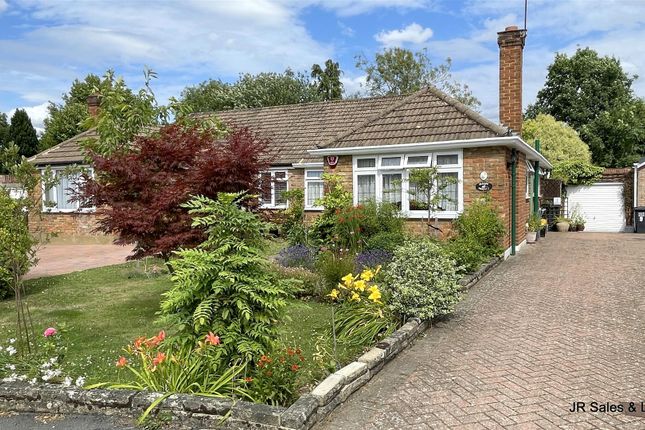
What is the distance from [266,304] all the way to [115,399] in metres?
1.45

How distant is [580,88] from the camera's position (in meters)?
36.8

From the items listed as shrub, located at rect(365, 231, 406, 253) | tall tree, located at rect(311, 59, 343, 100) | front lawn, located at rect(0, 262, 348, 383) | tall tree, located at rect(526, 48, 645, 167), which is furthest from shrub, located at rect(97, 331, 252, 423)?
tall tree, located at rect(311, 59, 343, 100)

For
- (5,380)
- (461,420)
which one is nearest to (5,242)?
(5,380)

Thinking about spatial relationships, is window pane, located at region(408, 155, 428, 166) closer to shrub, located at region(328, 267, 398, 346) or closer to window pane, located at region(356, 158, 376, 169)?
window pane, located at region(356, 158, 376, 169)

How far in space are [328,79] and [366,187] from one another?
Result: 33919 mm

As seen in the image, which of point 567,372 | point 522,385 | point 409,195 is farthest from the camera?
point 409,195

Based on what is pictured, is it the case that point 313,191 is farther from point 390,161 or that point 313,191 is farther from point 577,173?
point 577,173

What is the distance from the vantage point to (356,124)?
62.2 feet

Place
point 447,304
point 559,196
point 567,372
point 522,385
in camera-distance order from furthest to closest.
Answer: point 559,196
point 447,304
point 567,372
point 522,385

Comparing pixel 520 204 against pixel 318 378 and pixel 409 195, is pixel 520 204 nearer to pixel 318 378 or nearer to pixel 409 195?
pixel 409 195

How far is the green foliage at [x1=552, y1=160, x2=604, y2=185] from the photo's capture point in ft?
77.2

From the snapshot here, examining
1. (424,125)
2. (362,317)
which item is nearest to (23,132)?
(424,125)

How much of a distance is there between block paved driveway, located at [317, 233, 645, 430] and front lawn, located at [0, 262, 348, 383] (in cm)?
84

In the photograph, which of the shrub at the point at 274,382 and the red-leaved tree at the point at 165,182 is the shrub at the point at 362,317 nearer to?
the shrub at the point at 274,382
